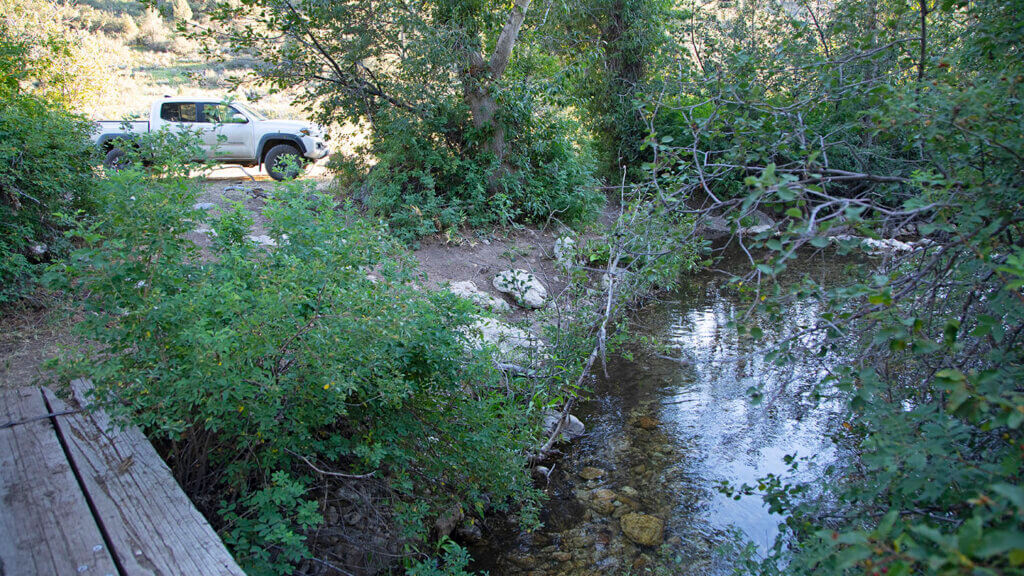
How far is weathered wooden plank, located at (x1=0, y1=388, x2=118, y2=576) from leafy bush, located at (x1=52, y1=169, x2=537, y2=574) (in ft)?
1.26

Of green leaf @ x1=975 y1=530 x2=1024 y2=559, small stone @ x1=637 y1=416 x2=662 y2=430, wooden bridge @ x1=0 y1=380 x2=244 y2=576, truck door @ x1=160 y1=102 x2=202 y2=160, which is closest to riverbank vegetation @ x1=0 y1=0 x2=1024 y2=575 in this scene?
green leaf @ x1=975 y1=530 x2=1024 y2=559

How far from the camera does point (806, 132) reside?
3.17 meters

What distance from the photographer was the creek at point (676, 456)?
4.03 meters

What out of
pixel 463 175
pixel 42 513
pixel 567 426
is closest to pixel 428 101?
pixel 463 175

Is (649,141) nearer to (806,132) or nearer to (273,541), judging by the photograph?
(806,132)

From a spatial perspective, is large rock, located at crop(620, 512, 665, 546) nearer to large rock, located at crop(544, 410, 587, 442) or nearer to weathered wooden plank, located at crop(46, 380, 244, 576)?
large rock, located at crop(544, 410, 587, 442)

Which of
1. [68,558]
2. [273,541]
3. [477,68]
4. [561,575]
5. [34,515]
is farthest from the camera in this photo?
[477,68]

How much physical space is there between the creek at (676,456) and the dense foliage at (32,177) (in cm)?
477

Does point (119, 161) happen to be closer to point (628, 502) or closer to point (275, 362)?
point (275, 362)

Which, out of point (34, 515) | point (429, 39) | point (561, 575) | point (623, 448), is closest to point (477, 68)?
point (429, 39)

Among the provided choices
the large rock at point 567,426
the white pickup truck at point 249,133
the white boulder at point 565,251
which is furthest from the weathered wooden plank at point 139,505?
the white pickup truck at point 249,133

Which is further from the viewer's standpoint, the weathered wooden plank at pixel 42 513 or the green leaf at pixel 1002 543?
the weathered wooden plank at pixel 42 513

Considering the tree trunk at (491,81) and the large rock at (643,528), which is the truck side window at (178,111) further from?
the large rock at (643,528)

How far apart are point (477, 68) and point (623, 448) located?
683 cm
